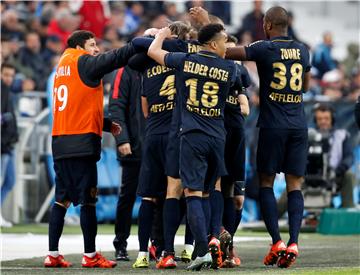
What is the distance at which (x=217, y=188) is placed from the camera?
35.9 ft

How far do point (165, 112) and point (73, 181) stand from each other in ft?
3.66

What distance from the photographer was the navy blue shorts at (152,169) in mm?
10945

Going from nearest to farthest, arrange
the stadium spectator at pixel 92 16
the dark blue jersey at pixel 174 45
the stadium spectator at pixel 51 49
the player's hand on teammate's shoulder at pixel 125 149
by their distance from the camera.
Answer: the dark blue jersey at pixel 174 45
the player's hand on teammate's shoulder at pixel 125 149
the stadium spectator at pixel 51 49
the stadium spectator at pixel 92 16

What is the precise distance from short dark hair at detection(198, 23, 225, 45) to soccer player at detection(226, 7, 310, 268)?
1.98 ft

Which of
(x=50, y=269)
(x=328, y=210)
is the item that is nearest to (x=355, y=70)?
(x=328, y=210)

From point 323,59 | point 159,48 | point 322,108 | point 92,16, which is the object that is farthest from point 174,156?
point 323,59

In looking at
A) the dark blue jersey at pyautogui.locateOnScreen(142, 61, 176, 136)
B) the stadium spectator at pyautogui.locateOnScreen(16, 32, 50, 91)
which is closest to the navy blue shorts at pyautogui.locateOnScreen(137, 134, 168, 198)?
the dark blue jersey at pyautogui.locateOnScreen(142, 61, 176, 136)

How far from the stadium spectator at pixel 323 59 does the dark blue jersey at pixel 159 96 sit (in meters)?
17.3

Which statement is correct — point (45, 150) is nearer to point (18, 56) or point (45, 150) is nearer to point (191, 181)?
point (18, 56)

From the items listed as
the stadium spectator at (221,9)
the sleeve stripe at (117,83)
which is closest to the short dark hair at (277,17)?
the sleeve stripe at (117,83)

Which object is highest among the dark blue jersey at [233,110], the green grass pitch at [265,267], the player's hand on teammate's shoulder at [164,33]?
the player's hand on teammate's shoulder at [164,33]

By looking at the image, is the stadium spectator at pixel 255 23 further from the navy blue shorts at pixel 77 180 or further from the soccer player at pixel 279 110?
the navy blue shorts at pixel 77 180

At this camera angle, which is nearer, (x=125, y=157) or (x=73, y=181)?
(x=73, y=181)

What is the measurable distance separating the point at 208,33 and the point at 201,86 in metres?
0.47
